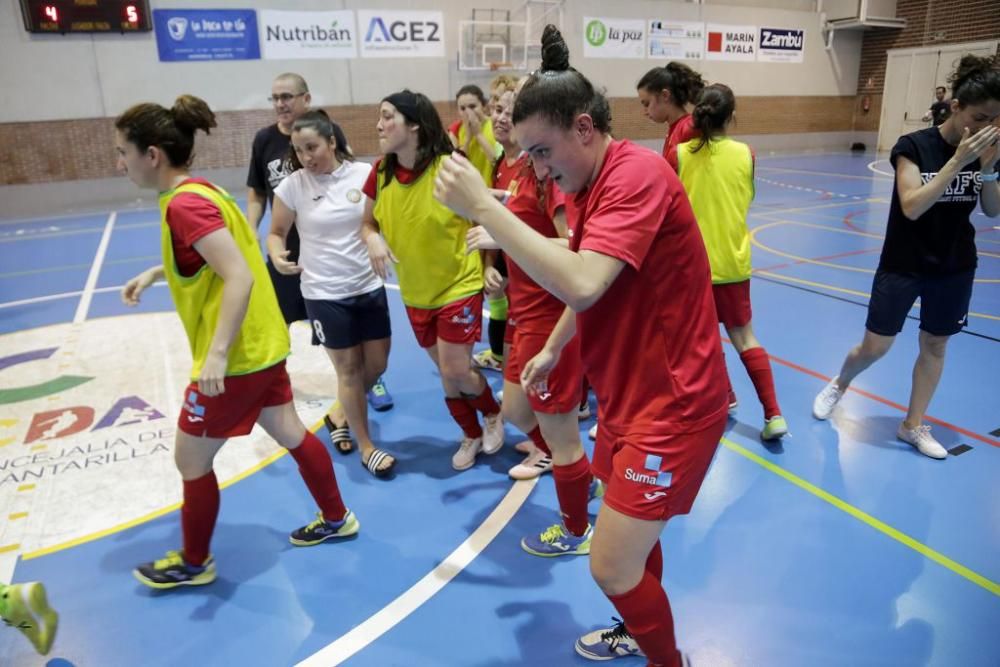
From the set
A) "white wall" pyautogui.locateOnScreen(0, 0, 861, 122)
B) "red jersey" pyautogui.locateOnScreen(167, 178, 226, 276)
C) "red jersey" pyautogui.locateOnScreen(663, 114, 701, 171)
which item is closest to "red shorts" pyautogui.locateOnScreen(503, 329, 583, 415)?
"red jersey" pyautogui.locateOnScreen(167, 178, 226, 276)

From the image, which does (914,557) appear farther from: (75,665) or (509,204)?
(75,665)

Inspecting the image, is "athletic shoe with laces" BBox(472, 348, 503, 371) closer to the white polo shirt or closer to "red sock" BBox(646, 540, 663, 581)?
the white polo shirt

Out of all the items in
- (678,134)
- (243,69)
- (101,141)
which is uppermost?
(243,69)

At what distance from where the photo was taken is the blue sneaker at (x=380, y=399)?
15.5ft

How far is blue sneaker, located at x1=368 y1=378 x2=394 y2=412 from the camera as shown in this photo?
471 centimetres

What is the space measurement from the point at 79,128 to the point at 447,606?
15.2 metres

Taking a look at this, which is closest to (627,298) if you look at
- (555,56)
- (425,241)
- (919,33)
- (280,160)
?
(555,56)

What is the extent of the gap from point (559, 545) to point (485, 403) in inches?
44.8

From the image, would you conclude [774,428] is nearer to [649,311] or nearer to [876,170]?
[649,311]

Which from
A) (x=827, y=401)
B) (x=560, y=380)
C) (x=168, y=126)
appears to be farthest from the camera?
(x=827, y=401)

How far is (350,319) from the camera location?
372cm

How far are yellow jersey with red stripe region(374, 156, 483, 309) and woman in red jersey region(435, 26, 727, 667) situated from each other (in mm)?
1643

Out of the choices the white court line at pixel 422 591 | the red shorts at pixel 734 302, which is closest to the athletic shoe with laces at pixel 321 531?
the white court line at pixel 422 591

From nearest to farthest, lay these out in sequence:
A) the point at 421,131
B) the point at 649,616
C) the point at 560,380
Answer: the point at 649,616 < the point at 560,380 < the point at 421,131
